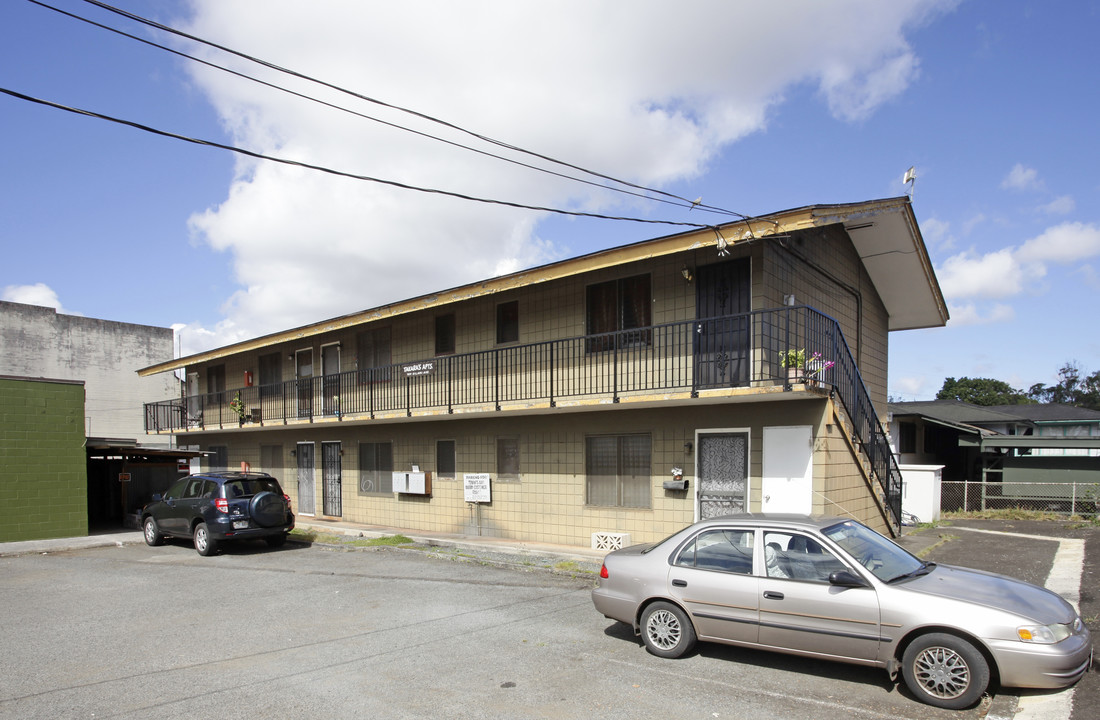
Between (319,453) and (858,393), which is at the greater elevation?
(858,393)

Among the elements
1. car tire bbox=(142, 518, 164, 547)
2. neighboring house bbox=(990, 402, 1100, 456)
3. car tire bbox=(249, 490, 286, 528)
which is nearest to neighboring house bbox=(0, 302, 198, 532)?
car tire bbox=(142, 518, 164, 547)

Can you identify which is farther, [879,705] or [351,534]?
[351,534]

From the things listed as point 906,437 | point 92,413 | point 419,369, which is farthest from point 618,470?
point 92,413

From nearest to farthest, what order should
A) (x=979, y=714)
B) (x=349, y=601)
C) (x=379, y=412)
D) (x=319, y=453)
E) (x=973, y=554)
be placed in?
(x=979, y=714) < (x=349, y=601) < (x=973, y=554) < (x=379, y=412) < (x=319, y=453)

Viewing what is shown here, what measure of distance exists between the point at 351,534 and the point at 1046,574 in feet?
43.5

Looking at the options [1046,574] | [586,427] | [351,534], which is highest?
[586,427]

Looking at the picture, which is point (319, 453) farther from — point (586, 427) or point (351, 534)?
point (586, 427)

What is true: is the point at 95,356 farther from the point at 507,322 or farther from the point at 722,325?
the point at 722,325

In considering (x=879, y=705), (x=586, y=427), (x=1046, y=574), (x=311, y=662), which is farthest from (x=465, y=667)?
(x=1046, y=574)

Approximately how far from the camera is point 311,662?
659 centimetres

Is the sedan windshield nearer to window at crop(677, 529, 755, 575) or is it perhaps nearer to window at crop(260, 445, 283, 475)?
window at crop(677, 529, 755, 575)

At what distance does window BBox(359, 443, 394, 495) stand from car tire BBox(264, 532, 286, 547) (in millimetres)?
3016

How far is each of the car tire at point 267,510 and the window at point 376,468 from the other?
3.56m

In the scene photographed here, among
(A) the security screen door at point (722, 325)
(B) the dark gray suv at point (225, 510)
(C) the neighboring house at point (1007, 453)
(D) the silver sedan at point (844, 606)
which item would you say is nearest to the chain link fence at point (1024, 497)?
(C) the neighboring house at point (1007, 453)
